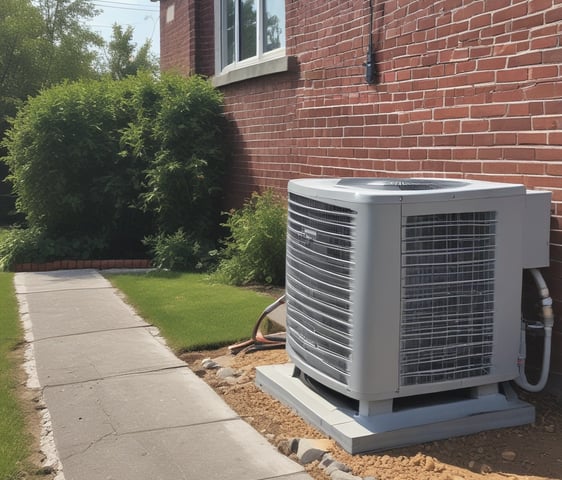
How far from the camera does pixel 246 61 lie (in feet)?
32.1

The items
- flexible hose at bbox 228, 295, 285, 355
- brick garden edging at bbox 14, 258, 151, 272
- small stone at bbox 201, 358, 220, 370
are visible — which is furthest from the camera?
brick garden edging at bbox 14, 258, 151, 272

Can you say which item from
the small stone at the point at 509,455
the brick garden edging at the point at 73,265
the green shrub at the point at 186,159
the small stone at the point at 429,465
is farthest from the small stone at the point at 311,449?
the brick garden edging at the point at 73,265

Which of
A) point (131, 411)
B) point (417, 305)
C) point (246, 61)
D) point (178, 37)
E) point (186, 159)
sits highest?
point (178, 37)

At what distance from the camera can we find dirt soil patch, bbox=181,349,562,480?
11.0ft

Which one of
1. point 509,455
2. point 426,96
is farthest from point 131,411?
point 426,96

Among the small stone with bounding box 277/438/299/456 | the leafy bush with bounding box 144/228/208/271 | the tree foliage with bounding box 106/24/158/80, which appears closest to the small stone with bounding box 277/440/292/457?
the small stone with bounding box 277/438/299/456

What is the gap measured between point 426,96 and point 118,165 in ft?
20.4

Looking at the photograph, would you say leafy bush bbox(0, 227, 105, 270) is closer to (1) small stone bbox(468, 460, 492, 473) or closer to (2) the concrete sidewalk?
(2) the concrete sidewalk

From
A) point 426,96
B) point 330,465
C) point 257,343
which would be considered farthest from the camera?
point 257,343

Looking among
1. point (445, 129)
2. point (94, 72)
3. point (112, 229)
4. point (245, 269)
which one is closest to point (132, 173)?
point (112, 229)

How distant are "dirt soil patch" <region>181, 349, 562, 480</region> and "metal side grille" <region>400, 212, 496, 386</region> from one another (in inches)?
13.9

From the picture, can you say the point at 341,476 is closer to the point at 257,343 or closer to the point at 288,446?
the point at 288,446

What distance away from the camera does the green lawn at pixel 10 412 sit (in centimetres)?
353

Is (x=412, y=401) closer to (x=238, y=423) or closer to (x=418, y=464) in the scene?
(x=418, y=464)
